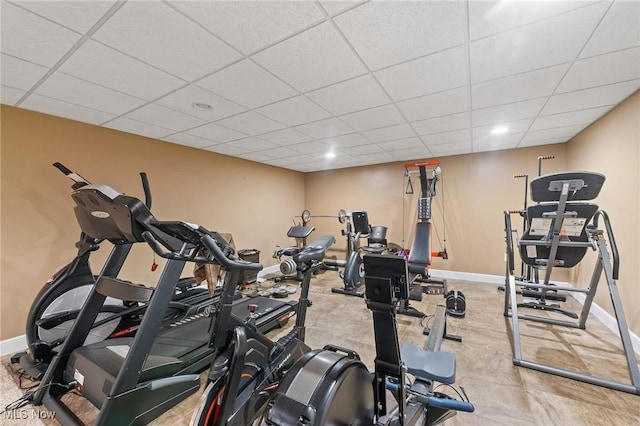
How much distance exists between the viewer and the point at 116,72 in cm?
188

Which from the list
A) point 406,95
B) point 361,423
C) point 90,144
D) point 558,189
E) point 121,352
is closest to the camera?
point 361,423

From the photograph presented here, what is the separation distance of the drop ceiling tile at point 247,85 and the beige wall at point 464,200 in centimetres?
377

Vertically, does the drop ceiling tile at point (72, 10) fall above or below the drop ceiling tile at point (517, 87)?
above

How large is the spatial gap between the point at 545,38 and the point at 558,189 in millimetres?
1277

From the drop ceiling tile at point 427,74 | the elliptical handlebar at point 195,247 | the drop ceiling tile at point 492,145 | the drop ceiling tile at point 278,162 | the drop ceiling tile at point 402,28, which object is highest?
the drop ceiling tile at point 402,28

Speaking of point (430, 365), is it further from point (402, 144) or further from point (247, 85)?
point (402, 144)

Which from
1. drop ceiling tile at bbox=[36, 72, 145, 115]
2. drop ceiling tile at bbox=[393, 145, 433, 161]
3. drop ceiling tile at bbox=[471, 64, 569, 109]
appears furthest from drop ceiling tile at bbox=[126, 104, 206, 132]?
drop ceiling tile at bbox=[393, 145, 433, 161]

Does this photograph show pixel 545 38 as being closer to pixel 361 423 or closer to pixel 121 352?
pixel 361 423

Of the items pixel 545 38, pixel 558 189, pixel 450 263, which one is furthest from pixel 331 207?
pixel 545 38

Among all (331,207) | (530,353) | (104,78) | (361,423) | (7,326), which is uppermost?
(104,78)

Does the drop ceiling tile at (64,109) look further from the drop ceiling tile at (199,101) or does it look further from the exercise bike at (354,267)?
the exercise bike at (354,267)

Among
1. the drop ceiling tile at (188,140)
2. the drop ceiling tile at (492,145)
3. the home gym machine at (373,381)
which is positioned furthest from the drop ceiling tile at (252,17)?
the drop ceiling tile at (492,145)

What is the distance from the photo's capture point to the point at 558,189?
2.18 m

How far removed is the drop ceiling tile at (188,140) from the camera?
350 centimetres
